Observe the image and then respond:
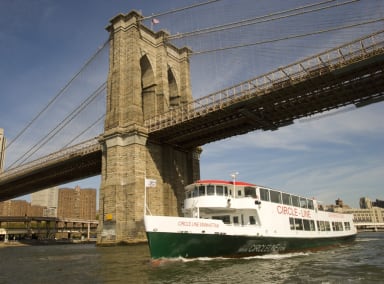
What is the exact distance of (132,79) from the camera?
42000 mm

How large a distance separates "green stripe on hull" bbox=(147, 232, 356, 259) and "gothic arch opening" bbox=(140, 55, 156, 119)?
1134 inches

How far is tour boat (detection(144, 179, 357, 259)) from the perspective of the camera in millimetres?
18172

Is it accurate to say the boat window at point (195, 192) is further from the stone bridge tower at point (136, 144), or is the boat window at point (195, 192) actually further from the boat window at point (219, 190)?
the stone bridge tower at point (136, 144)

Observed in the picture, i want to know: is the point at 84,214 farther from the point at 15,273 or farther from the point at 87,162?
the point at 15,273

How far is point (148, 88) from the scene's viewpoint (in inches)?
1886

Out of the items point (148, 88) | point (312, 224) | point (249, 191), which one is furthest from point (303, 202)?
point (148, 88)

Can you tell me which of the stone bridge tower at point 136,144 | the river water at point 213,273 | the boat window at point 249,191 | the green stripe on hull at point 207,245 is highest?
the stone bridge tower at point 136,144

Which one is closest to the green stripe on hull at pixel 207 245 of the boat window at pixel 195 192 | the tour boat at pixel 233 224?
the tour boat at pixel 233 224

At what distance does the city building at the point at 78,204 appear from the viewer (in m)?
164

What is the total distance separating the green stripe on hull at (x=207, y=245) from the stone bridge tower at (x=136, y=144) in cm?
1799

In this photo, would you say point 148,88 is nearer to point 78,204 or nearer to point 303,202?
point 303,202

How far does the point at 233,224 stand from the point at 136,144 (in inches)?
823

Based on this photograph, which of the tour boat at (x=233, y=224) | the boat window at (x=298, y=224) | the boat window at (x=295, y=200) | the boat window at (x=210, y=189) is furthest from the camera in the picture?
the boat window at (x=295, y=200)

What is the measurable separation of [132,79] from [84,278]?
100 ft
